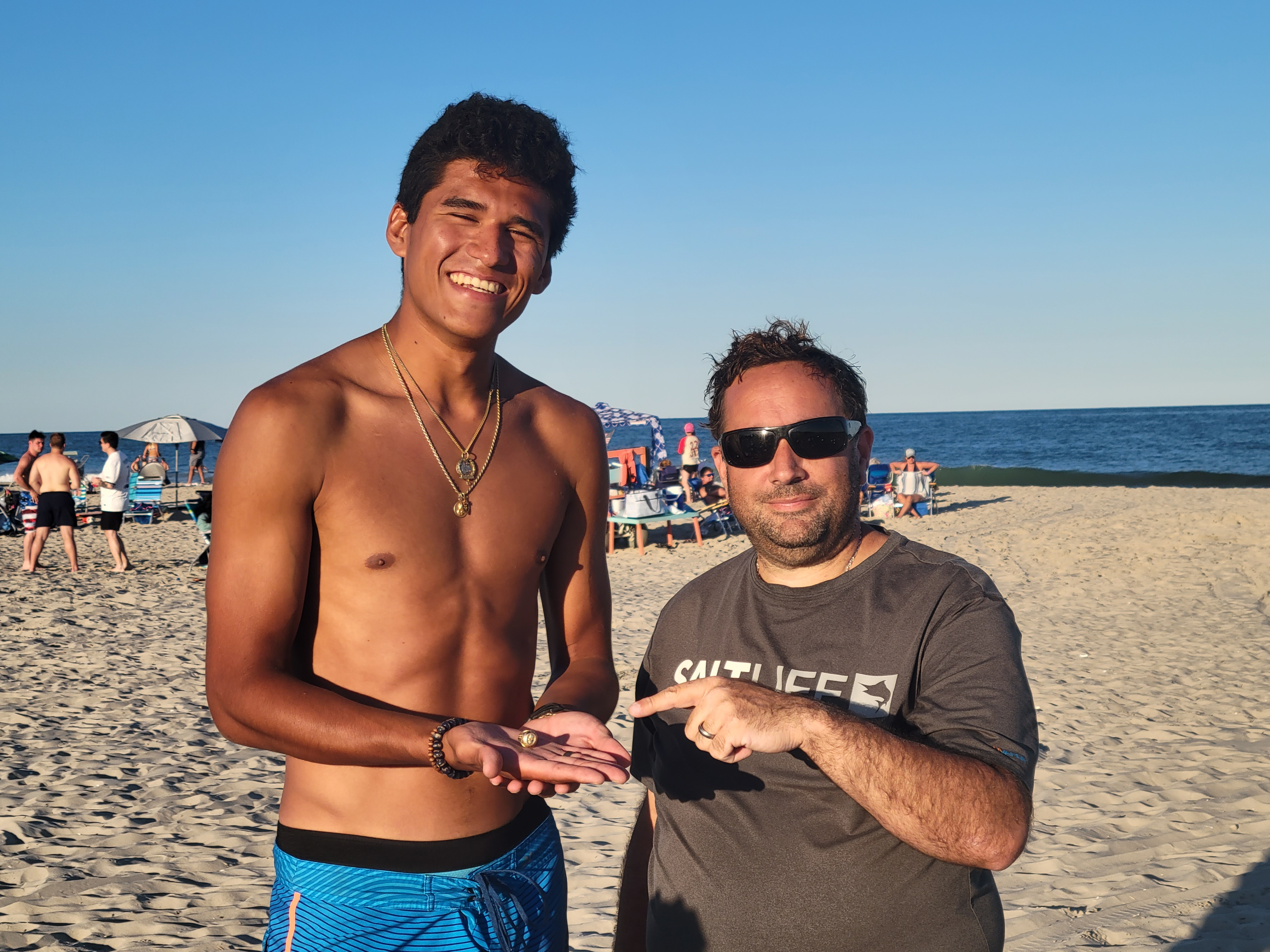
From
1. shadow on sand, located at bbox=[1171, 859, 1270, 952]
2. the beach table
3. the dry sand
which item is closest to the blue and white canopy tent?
the beach table

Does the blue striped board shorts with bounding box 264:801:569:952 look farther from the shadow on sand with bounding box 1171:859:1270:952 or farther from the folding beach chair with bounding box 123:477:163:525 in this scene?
the folding beach chair with bounding box 123:477:163:525

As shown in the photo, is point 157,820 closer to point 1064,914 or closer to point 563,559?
point 563,559

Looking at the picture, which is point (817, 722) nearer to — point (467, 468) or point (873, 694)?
point (873, 694)

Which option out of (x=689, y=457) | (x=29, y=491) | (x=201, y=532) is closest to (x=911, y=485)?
(x=689, y=457)

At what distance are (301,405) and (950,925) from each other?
158 centimetres

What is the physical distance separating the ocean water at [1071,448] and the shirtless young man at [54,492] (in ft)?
30.0

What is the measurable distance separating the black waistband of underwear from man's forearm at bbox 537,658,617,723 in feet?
0.99

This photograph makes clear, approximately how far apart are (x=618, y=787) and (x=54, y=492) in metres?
10.9

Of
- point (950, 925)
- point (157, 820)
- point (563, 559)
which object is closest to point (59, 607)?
point (157, 820)

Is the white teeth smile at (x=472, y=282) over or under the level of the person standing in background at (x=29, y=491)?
over

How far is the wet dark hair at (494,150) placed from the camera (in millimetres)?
2031

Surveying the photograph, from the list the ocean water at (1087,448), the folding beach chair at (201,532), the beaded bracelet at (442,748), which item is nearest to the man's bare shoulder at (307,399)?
the beaded bracelet at (442,748)

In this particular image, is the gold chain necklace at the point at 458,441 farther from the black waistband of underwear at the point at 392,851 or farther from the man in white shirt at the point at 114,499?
the man in white shirt at the point at 114,499

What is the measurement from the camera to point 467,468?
2062 mm
